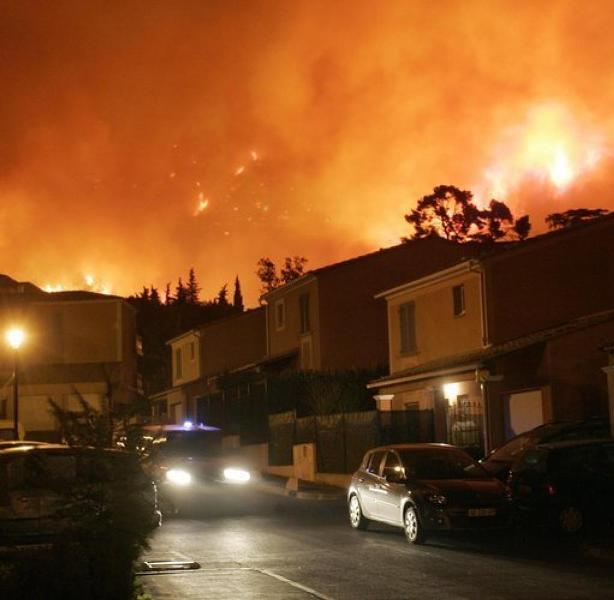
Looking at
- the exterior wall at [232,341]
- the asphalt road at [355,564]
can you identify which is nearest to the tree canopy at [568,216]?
the exterior wall at [232,341]

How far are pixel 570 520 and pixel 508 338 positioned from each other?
50.3 ft

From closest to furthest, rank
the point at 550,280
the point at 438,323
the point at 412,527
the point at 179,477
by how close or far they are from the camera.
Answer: the point at 412,527, the point at 179,477, the point at 550,280, the point at 438,323

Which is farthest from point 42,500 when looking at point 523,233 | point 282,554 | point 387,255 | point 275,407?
point 523,233

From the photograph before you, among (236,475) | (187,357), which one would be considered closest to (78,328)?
(187,357)

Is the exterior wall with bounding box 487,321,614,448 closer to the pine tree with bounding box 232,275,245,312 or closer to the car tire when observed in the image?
the car tire

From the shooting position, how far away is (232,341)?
59.3 meters

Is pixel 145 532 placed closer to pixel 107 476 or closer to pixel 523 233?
pixel 107 476

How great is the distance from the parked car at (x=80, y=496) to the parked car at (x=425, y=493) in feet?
19.9

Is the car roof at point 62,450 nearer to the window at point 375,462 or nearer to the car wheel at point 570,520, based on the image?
the window at point 375,462

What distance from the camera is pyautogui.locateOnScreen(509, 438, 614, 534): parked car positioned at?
18.4m

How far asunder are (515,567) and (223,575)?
12.1 feet

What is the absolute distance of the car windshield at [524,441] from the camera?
2361cm

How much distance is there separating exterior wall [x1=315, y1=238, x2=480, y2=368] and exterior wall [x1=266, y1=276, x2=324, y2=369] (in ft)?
0.97

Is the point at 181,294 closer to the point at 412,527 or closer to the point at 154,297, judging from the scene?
the point at 154,297
